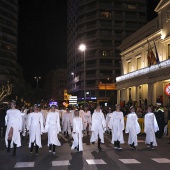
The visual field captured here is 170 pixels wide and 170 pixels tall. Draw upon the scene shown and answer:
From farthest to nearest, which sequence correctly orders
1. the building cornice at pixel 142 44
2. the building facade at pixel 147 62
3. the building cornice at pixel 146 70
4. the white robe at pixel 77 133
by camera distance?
the building cornice at pixel 142 44, the building facade at pixel 147 62, the building cornice at pixel 146 70, the white robe at pixel 77 133

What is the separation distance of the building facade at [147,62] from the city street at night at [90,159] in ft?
83.9

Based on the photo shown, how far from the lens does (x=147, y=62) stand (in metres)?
48.4

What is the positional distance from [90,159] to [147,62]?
37.1 m

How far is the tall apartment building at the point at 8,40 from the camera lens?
97812 mm

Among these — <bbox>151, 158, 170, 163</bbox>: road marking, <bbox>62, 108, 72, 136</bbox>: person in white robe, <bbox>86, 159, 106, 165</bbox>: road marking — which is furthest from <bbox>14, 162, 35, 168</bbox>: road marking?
<bbox>62, 108, 72, 136</bbox>: person in white robe

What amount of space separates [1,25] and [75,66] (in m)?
23.8

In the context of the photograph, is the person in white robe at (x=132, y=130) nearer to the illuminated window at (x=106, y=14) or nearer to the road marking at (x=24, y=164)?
the road marking at (x=24, y=164)

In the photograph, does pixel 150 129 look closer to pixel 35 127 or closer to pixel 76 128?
pixel 76 128

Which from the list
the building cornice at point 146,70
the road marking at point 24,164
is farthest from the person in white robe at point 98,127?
the building cornice at point 146,70

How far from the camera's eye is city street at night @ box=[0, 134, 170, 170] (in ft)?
36.6

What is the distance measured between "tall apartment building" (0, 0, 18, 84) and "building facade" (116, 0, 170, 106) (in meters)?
47.5

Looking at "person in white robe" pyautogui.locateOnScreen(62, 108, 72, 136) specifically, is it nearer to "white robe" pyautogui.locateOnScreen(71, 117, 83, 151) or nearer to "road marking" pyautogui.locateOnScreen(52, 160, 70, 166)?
"white robe" pyautogui.locateOnScreen(71, 117, 83, 151)

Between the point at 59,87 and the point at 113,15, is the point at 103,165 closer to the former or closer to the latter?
the point at 113,15

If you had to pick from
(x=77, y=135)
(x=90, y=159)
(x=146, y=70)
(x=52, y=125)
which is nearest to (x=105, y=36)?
(x=146, y=70)
